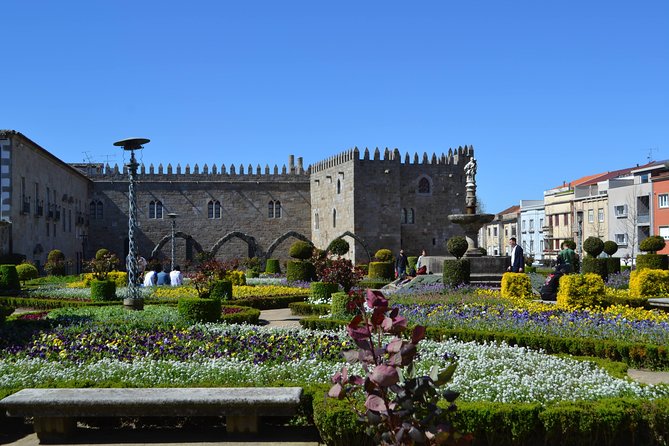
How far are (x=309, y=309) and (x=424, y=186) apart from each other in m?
22.7

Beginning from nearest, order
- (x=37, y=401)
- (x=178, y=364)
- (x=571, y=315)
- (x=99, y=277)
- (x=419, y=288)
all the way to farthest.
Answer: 1. (x=37, y=401)
2. (x=178, y=364)
3. (x=571, y=315)
4. (x=419, y=288)
5. (x=99, y=277)

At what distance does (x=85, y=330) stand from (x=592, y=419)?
7.21m

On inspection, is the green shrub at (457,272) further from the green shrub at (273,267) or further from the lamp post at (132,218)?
the green shrub at (273,267)

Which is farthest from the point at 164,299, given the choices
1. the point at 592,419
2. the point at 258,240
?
the point at 258,240

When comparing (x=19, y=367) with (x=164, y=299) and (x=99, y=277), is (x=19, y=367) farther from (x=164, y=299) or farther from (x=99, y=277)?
(x=99, y=277)

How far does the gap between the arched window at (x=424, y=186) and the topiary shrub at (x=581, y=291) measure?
25000mm

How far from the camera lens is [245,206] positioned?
41.8 m

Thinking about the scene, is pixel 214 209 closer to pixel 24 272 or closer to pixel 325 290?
pixel 24 272

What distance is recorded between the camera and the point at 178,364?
7172 mm

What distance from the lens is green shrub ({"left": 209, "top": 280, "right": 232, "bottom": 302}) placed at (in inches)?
628

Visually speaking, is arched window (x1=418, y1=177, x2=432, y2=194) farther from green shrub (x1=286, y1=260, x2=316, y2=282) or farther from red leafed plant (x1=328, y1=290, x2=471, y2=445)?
red leafed plant (x1=328, y1=290, x2=471, y2=445)

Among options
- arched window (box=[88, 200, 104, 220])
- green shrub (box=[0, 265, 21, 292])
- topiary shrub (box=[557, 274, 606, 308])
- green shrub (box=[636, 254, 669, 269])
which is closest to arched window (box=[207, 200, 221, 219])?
arched window (box=[88, 200, 104, 220])

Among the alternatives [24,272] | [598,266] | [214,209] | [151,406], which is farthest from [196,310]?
[214,209]

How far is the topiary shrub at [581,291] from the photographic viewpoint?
1148cm
